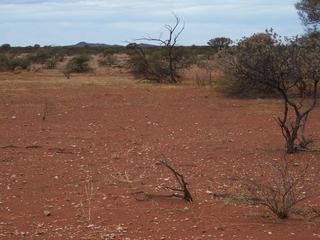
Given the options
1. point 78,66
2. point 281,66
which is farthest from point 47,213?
point 78,66

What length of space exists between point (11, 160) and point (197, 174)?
3.36 metres

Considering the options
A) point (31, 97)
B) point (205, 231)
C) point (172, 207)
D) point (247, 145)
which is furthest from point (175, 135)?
point (31, 97)

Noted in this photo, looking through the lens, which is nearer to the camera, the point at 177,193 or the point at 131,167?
the point at 177,193

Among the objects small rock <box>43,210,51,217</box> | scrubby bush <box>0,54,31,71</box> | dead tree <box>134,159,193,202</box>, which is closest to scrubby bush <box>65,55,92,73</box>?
scrubby bush <box>0,54,31,71</box>

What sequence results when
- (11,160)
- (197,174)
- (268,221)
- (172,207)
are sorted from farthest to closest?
(11,160) → (197,174) → (172,207) → (268,221)

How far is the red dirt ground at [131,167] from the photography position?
21.1 feet

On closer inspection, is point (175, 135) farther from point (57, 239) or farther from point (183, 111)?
point (57, 239)

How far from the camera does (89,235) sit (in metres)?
6.15

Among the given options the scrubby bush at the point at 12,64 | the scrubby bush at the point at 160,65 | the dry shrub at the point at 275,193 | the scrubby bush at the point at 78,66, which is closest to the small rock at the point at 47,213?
the dry shrub at the point at 275,193

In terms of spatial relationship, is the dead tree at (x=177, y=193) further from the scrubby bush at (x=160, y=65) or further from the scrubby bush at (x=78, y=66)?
the scrubby bush at (x=78, y=66)

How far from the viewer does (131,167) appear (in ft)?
31.4

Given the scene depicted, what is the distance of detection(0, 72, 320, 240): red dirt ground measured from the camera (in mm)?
6418

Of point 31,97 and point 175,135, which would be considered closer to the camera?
point 175,135

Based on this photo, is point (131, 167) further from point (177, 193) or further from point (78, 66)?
point (78, 66)
